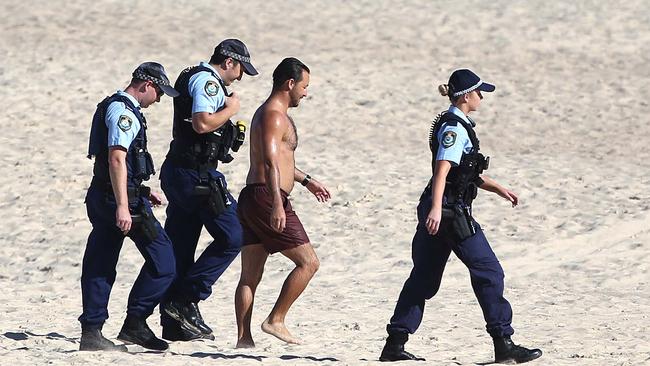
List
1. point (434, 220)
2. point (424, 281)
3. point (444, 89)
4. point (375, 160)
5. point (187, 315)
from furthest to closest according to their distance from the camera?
point (375, 160) → point (187, 315) → point (424, 281) → point (444, 89) → point (434, 220)

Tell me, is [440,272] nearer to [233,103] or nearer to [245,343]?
[245,343]

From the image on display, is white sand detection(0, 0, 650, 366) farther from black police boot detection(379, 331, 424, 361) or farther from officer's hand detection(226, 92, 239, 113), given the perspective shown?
officer's hand detection(226, 92, 239, 113)

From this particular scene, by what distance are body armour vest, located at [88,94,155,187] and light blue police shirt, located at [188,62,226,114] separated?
446 mm

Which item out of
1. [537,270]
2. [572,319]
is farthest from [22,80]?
[572,319]

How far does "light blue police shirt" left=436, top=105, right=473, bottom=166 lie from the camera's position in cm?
769

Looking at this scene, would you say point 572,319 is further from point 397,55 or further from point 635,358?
point 397,55

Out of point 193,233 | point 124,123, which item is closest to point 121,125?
point 124,123

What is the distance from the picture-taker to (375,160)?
1557 centimetres

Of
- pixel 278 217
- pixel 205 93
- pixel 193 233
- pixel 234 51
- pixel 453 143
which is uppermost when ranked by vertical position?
pixel 234 51

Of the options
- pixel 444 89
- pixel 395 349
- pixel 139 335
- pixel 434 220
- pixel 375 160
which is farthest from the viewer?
pixel 375 160

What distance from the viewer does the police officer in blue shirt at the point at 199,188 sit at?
852 centimetres

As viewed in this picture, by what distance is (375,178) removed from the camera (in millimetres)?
14805

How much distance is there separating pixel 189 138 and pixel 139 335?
1343mm

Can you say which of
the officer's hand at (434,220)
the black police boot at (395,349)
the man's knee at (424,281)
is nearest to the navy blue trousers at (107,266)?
the black police boot at (395,349)
